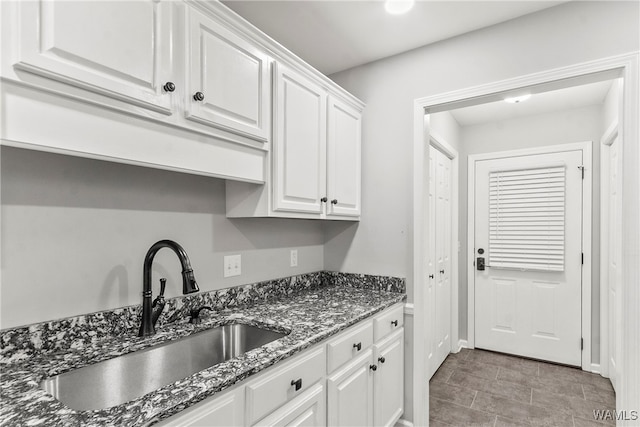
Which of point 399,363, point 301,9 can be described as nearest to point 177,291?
point 399,363

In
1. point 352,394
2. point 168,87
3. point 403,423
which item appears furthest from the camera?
point 403,423

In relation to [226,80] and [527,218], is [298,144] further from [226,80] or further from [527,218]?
[527,218]

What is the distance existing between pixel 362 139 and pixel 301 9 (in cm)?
93

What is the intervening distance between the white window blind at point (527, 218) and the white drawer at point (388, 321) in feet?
6.36

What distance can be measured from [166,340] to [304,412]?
61cm

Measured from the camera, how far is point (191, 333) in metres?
1.41

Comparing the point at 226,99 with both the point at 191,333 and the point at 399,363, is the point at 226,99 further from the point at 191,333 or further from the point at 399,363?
the point at 399,363

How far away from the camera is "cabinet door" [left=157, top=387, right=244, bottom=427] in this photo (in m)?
0.88

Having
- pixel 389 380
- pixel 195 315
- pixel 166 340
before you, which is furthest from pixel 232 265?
pixel 389 380

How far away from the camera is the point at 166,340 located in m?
1.31

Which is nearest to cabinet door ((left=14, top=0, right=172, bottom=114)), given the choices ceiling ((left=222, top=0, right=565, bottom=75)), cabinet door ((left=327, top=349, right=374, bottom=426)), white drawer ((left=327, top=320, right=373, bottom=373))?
ceiling ((left=222, top=0, right=565, bottom=75))

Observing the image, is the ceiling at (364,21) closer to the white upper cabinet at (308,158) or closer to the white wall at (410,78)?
the white wall at (410,78)

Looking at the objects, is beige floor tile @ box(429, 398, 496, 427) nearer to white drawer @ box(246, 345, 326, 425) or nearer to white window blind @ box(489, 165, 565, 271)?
white drawer @ box(246, 345, 326, 425)

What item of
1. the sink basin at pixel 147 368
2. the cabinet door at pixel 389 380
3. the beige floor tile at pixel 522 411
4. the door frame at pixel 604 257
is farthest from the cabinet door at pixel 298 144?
the door frame at pixel 604 257
